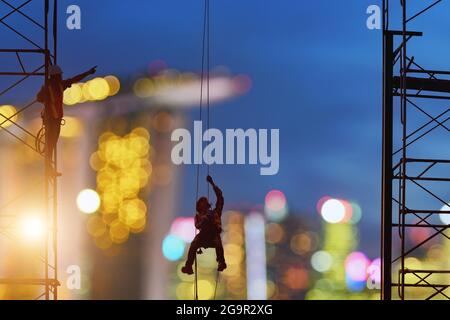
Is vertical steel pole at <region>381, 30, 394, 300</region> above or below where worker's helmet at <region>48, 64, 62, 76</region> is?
below

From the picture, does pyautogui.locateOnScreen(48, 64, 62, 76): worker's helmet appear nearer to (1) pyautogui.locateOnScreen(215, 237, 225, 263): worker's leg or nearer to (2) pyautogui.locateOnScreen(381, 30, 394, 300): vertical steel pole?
(1) pyautogui.locateOnScreen(215, 237, 225, 263): worker's leg

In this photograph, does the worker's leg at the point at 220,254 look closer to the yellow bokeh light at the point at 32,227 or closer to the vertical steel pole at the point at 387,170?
the vertical steel pole at the point at 387,170

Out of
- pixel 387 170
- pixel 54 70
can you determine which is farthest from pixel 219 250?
pixel 54 70

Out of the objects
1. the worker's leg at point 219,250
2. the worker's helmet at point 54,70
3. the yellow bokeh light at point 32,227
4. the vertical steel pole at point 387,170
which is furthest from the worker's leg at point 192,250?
the worker's helmet at point 54,70

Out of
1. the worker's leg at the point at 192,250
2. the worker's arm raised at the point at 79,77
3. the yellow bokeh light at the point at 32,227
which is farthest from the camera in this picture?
the yellow bokeh light at the point at 32,227

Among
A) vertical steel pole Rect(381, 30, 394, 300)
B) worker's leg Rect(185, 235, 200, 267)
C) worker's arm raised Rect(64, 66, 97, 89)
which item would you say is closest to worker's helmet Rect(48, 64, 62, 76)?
worker's arm raised Rect(64, 66, 97, 89)

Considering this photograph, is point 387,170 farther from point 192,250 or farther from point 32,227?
point 32,227

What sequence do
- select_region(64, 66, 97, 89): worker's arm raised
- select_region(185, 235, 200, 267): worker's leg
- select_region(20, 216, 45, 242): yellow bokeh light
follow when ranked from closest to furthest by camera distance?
1. select_region(64, 66, 97, 89): worker's arm raised
2. select_region(185, 235, 200, 267): worker's leg
3. select_region(20, 216, 45, 242): yellow bokeh light

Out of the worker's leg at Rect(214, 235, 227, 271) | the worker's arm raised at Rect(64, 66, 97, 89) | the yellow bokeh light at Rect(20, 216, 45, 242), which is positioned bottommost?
the worker's leg at Rect(214, 235, 227, 271)
